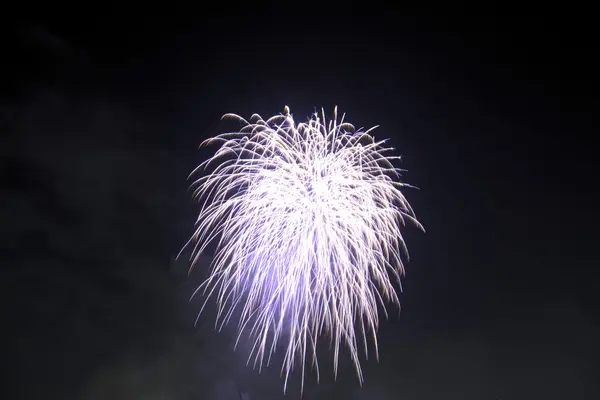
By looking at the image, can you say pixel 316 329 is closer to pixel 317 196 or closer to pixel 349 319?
pixel 349 319

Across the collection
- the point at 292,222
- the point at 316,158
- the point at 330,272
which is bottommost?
the point at 330,272

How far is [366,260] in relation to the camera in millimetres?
25062

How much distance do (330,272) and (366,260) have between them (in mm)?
1553

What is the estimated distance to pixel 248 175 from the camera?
25.8m

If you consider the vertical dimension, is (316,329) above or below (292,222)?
below

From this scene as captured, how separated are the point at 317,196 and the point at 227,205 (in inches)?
150

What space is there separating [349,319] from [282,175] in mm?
6426

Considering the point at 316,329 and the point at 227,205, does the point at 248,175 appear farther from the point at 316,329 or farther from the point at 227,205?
the point at 316,329

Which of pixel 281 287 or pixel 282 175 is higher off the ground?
pixel 282 175

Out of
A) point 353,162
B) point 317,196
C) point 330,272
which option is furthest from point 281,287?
point 353,162

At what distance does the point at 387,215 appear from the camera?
25453 mm

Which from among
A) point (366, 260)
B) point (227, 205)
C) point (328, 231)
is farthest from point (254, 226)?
point (366, 260)

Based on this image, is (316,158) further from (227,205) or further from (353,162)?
(227,205)

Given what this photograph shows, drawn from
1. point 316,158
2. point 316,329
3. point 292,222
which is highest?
point 316,158
